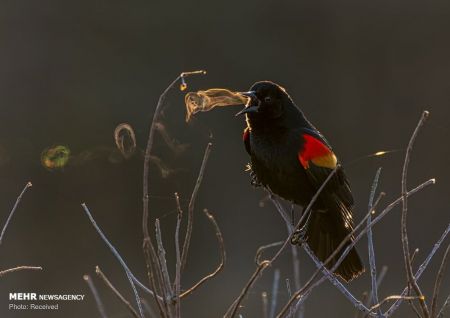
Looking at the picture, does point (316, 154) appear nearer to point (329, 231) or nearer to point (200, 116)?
point (329, 231)

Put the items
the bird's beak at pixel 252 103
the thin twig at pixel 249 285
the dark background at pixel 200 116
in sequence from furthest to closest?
the dark background at pixel 200 116
the bird's beak at pixel 252 103
the thin twig at pixel 249 285

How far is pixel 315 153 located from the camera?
2.75m

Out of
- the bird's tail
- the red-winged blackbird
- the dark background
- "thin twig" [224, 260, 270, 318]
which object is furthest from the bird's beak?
the dark background

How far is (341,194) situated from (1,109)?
565 centimetres

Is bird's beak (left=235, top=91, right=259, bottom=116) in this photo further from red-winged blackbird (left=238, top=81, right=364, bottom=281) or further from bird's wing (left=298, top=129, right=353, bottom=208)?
bird's wing (left=298, top=129, right=353, bottom=208)

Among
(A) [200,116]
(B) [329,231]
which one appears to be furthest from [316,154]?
(A) [200,116]

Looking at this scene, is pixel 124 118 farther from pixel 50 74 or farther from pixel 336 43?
pixel 336 43

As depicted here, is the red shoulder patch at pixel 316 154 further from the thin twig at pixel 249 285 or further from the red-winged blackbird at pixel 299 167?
the thin twig at pixel 249 285

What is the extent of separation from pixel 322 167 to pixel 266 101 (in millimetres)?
328

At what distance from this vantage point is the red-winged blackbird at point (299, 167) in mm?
2674

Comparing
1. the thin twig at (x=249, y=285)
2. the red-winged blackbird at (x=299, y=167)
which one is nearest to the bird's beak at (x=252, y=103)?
the red-winged blackbird at (x=299, y=167)

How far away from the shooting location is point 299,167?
2797mm

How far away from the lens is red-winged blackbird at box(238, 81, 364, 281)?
2674mm

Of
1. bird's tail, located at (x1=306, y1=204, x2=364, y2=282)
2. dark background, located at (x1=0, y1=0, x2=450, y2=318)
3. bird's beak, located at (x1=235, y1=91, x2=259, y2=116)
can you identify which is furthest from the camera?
dark background, located at (x1=0, y1=0, x2=450, y2=318)
